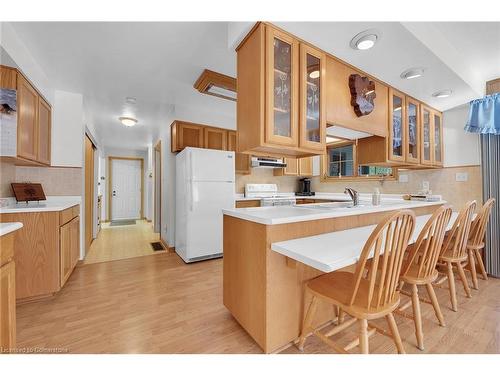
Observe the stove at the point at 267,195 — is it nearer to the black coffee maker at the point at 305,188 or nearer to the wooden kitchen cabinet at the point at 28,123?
the black coffee maker at the point at 305,188

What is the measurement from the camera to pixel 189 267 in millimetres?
2982

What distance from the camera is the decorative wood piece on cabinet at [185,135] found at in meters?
3.39

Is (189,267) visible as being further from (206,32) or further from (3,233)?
(206,32)

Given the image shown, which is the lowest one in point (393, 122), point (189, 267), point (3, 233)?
point (189, 267)

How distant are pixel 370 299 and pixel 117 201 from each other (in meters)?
7.57

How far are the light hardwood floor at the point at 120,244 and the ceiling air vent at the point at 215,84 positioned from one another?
107 inches

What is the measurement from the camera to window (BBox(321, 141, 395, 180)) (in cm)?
367

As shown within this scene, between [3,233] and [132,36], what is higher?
[132,36]

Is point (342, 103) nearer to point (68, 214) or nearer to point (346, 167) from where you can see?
point (346, 167)

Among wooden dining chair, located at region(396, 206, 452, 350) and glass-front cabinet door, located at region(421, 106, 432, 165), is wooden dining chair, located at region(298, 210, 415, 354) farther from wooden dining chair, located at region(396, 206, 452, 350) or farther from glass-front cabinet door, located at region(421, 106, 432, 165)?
glass-front cabinet door, located at region(421, 106, 432, 165)

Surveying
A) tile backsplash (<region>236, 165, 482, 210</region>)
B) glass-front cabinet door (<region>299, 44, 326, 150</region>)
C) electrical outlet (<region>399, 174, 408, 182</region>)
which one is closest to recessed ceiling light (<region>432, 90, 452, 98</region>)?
tile backsplash (<region>236, 165, 482, 210</region>)

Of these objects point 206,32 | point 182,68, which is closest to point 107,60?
point 182,68

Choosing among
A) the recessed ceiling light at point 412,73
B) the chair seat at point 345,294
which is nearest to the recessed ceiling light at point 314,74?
the recessed ceiling light at point 412,73
